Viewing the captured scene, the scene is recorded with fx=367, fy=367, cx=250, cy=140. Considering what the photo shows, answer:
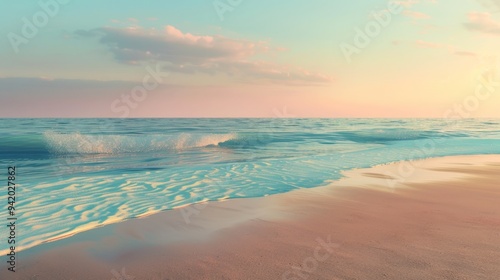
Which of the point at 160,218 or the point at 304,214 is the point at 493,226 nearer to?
the point at 304,214

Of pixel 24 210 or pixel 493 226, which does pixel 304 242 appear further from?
pixel 24 210

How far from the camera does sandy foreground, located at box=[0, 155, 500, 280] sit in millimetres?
4344

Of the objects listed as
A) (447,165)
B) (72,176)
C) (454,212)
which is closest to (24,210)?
(72,176)

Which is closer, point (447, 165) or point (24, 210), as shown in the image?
point (24, 210)

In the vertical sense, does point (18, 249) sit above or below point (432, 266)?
below

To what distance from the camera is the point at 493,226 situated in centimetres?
616

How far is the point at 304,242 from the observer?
543cm

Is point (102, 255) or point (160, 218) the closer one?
point (102, 255)

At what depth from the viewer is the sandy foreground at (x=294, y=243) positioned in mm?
4344

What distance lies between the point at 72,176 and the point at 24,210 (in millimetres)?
4942

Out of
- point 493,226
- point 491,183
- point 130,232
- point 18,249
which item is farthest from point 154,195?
point 491,183

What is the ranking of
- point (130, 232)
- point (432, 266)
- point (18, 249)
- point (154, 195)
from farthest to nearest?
1. point (154, 195)
2. point (130, 232)
3. point (18, 249)
4. point (432, 266)

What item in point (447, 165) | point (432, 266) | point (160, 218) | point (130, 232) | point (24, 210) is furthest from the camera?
point (447, 165)

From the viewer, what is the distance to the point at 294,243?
5.38m
